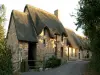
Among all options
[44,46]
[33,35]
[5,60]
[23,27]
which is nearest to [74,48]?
[44,46]

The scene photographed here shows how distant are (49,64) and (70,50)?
1845 centimetres

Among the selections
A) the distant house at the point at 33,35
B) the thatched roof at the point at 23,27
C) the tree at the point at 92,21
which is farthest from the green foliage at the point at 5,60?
the thatched roof at the point at 23,27

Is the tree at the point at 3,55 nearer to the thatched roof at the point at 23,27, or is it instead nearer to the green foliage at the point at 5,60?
the green foliage at the point at 5,60

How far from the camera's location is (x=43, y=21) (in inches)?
Answer: 1813

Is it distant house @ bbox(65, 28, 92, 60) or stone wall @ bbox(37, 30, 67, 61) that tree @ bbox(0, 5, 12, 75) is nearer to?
stone wall @ bbox(37, 30, 67, 61)

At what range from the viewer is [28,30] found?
43.6 meters

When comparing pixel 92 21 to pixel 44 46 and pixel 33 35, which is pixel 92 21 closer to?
pixel 33 35

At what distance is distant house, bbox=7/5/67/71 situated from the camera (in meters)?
41.4

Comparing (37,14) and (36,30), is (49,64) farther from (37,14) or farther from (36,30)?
(37,14)

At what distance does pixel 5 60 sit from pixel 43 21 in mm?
28816

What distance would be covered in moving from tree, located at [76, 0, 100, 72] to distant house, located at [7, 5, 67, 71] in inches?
534

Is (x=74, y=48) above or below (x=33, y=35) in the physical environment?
below

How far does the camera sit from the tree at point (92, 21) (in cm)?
2561

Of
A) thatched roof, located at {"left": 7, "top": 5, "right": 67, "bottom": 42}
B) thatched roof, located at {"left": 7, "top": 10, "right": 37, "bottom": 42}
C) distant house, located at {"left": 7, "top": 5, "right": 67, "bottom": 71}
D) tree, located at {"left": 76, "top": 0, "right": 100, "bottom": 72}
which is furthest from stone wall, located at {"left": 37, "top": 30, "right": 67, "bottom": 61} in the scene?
tree, located at {"left": 76, "top": 0, "right": 100, "bottom": 72}
